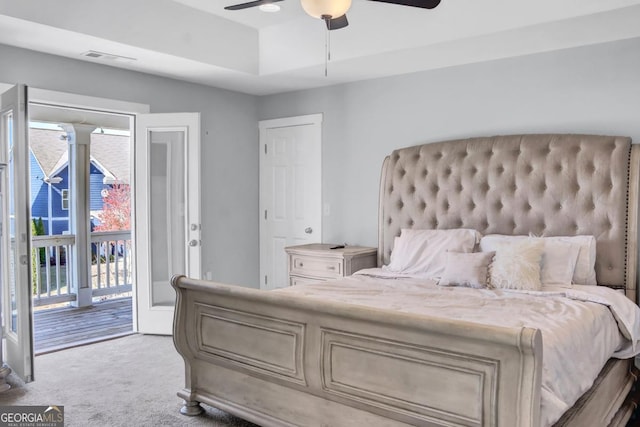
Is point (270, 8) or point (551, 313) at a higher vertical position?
point (270, 8)

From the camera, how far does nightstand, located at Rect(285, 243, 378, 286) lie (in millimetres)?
4469

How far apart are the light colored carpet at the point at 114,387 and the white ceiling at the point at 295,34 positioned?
8.16 feet

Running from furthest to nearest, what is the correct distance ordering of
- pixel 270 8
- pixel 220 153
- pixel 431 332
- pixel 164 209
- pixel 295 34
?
pixel 220 153
pixel 164 209
pixel 295 34
pixel 270 8
pixel 431 332

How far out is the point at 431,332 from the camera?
79.1 inches

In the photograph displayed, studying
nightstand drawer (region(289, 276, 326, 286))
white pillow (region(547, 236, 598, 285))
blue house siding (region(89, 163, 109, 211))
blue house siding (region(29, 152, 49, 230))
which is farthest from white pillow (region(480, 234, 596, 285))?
blue house siding (region(29, 152, 49, 230))

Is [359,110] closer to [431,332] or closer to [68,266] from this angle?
[431,332]

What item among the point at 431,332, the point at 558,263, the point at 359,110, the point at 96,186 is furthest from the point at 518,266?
the point at 96,186

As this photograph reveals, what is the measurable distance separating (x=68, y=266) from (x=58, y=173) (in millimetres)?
1649

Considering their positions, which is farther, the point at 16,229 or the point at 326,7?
the point at 16,229

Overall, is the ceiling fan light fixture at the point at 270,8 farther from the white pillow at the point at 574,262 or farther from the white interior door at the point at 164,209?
the white pillow at the point at 574,262

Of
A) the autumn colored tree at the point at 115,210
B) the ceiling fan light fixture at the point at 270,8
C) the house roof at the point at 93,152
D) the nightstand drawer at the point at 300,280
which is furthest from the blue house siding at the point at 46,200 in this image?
the ceiling fan light fixture at the point at 270,8

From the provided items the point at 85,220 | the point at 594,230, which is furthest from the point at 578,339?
the point at 85,220

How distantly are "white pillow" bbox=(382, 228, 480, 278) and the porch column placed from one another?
4.19 metres

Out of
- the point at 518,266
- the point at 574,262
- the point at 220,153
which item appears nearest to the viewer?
the point at 518,266
